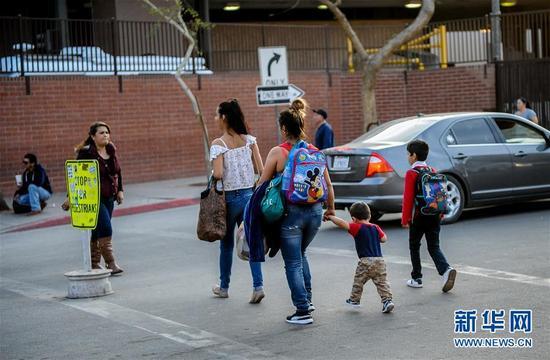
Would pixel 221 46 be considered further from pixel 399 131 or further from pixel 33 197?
pixel 399 131

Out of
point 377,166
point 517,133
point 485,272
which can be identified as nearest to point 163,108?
point 517,133

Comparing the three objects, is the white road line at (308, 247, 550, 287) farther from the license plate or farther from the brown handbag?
the brown handbag

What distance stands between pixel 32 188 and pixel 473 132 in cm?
846

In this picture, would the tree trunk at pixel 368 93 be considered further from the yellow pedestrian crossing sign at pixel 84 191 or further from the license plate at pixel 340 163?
the yellow pedestrian crossing sign at pixel 84 191

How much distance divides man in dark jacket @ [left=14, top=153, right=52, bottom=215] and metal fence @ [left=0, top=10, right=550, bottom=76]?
378cm

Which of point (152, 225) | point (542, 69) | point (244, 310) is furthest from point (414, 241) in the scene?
point (542, 69)

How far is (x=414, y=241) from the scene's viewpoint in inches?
377

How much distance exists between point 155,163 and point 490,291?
52.4ft

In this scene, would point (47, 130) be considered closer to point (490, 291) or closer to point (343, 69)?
point (343, 69)

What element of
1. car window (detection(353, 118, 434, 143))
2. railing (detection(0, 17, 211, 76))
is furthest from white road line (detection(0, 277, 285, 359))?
railing (detection(0, 17, 211, 76))

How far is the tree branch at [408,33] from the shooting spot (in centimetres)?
2395

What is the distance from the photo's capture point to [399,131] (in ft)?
46.9

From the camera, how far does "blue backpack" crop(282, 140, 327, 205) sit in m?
8.03

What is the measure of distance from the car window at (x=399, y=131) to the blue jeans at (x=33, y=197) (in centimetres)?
693
